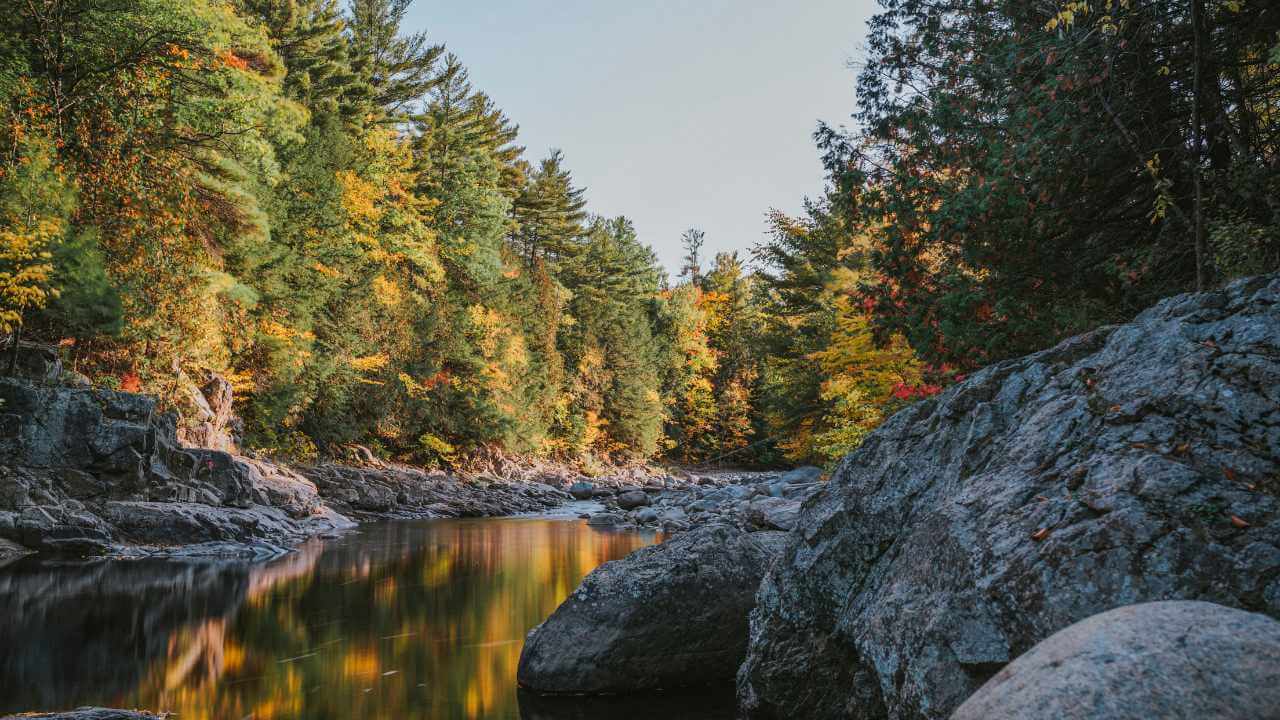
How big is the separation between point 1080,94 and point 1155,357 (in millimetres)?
5108

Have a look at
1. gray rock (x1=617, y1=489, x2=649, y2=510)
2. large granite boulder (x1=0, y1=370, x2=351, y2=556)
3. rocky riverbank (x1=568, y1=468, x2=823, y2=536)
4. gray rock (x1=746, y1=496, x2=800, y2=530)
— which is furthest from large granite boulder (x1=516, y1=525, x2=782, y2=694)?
gray rock (x1=617, y1=489, x2=649, y2=510)

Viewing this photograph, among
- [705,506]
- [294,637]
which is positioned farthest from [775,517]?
[705,506]

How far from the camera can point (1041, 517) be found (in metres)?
3.26

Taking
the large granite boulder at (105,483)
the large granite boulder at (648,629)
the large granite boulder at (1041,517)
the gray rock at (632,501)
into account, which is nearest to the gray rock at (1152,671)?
the large granite boulder at (1041,517)

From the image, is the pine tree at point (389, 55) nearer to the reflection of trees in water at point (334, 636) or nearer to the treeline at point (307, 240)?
the treeline at point (307, 240)

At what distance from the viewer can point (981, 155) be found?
946cm

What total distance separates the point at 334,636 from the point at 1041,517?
7.22 metres

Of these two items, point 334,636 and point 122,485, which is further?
point 122,485

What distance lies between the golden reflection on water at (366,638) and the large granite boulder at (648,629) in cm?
49

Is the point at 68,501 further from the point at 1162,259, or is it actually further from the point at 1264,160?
the point at 1264,160

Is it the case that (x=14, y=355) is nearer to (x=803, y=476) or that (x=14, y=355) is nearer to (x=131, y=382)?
(x=131, y=382)

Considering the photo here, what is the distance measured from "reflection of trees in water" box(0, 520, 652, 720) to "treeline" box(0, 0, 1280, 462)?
6.24 metres

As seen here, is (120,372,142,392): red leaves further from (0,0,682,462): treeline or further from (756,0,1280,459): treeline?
(756,0,1280,459): treeline

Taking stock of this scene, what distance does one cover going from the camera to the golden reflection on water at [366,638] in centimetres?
591
